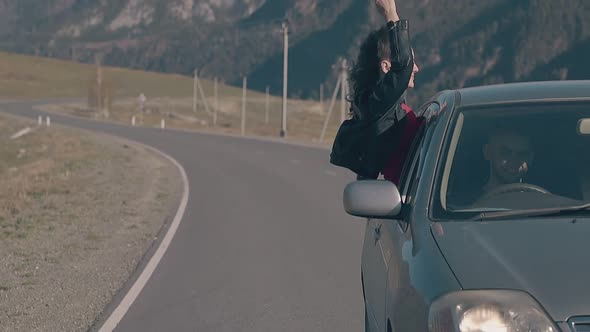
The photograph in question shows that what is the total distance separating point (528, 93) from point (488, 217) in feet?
3.35

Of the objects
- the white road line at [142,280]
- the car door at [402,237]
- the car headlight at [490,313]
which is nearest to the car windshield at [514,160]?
the car door at [402,237]

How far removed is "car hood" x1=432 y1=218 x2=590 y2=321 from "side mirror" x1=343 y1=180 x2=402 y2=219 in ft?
1.12

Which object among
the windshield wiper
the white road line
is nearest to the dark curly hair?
the windshield wiper

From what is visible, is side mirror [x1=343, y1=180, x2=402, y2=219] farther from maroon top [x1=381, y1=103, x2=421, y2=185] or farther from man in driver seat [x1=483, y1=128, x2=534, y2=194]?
maroon top [x1=381, y1=103, x2=421, y2=185]

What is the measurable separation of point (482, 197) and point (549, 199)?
0.91ft

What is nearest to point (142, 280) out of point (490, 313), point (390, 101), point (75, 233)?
point (75, 233)

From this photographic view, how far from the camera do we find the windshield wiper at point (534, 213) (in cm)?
417

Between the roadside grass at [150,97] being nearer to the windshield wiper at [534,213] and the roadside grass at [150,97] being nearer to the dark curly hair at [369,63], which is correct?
the dark curly hair at [369,63]

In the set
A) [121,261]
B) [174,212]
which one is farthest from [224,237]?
[174,212]

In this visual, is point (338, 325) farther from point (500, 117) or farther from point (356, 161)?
point (500, 117)

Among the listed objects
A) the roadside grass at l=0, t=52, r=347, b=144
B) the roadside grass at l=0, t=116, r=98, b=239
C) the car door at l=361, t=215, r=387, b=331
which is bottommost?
the roadside grass at l=0, t=52, r=347, b=144

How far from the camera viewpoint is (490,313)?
3.51m

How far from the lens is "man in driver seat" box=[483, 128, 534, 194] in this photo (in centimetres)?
488

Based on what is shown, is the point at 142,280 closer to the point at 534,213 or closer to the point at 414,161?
the point at 414,161
